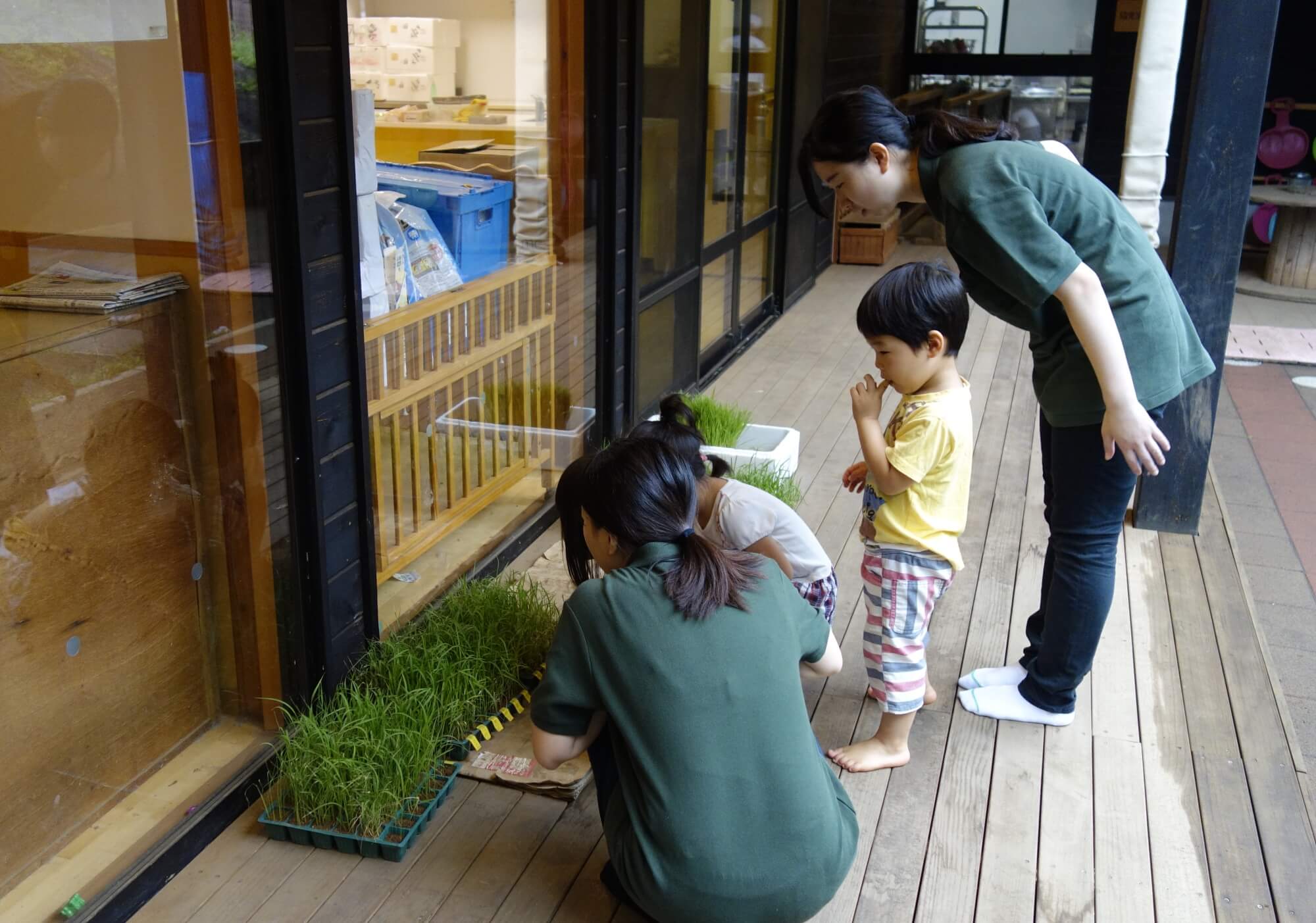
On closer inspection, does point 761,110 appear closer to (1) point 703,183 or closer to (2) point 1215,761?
(1) point 703,183

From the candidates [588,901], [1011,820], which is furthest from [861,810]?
[588,901]

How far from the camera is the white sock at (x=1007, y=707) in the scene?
248 cm

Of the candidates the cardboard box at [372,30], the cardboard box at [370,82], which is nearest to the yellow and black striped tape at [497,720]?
the cardboard box at [370,82]

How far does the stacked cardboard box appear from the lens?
8.11ft

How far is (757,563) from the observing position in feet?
5.57

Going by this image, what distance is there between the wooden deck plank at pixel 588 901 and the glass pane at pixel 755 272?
399 centimetres

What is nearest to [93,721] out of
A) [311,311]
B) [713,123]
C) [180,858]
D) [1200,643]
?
[180,858]

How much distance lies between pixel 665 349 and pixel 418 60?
185 centimetres

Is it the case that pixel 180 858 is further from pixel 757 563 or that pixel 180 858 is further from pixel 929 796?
pixel 929 796

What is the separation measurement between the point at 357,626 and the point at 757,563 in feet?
3.42

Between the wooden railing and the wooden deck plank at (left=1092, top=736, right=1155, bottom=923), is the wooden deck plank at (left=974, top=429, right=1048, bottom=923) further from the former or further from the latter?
the wooden railing

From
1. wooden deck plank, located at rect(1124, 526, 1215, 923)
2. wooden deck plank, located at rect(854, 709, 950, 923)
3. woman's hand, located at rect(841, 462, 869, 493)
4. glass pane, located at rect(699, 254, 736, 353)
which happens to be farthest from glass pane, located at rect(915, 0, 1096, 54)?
wooden deck plank, located at rect(854, 709, 950, 923)

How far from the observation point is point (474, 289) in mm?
3088

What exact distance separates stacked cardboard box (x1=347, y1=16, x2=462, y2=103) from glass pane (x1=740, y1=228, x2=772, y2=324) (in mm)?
2809
